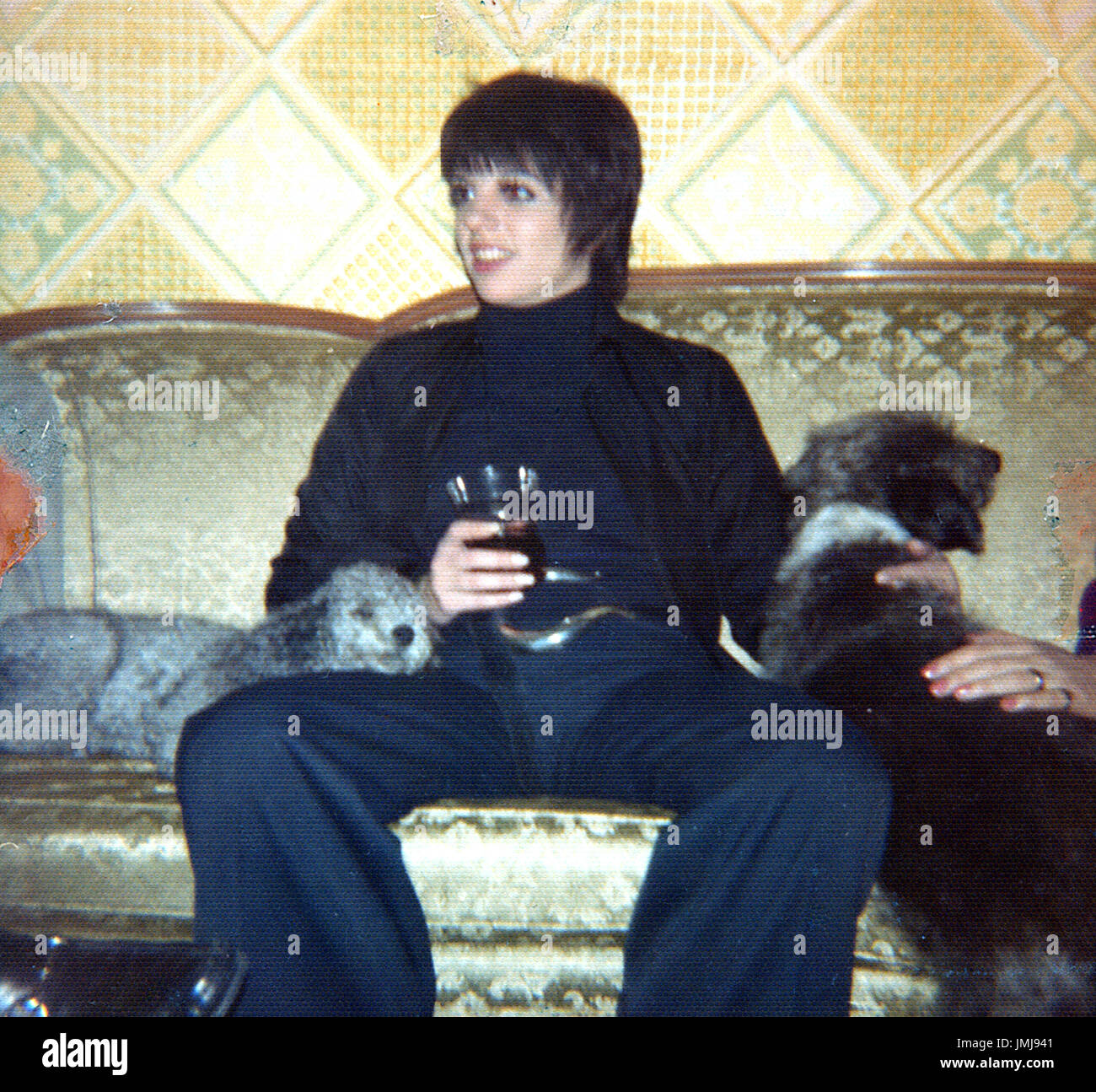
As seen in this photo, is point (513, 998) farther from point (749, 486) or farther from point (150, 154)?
point (150, 154)

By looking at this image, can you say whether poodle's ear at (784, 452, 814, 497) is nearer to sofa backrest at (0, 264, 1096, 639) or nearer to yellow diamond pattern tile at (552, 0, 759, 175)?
sofa backrest at (0, 264, 1096, 639)

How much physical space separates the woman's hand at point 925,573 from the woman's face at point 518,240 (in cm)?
76

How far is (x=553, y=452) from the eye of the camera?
143 cm

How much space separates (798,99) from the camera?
1.54 meters

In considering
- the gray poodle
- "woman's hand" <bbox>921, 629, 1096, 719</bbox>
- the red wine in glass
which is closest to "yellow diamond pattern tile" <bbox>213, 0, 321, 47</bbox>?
the red wine in glass

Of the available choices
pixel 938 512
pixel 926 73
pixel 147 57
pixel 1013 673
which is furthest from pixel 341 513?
pixel 926 73

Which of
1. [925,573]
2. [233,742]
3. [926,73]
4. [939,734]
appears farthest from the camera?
[926,73]

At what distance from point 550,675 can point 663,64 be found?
1.14 meters

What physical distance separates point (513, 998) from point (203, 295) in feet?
4.59

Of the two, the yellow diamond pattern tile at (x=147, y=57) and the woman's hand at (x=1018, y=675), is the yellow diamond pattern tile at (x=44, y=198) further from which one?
the woman's hand at (x=1018, y=675)

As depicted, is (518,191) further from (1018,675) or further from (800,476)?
(1018,675)

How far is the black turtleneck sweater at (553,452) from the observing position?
1.38 m

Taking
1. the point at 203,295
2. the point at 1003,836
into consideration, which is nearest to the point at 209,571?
the point at 203,295

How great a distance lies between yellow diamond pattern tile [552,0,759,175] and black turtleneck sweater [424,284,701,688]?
1.14ft
